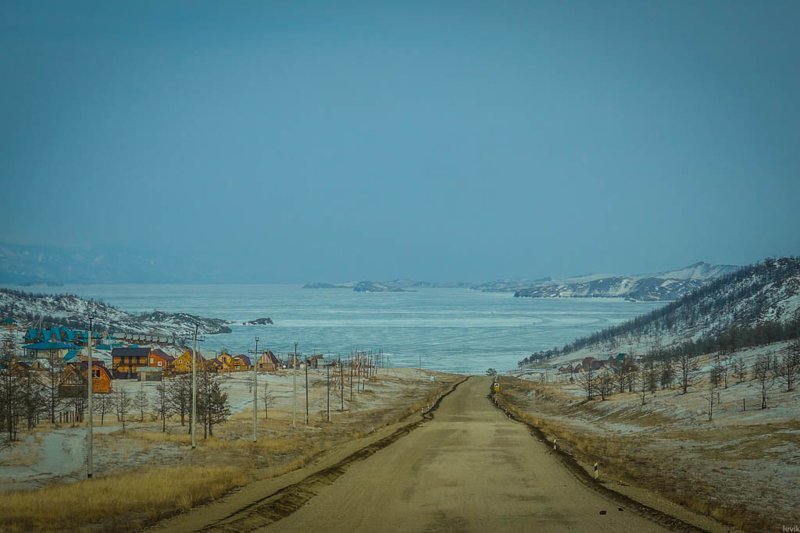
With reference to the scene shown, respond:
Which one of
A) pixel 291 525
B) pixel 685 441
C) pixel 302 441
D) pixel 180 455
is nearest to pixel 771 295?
pixel 685 441

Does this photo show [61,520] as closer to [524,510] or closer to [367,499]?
[367,499]

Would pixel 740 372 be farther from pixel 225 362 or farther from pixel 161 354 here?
pixel 225 362

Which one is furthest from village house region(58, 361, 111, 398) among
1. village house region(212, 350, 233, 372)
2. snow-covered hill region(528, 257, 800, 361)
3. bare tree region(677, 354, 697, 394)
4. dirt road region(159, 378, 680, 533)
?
snow-covered hill region(528, 257, 800, 361)

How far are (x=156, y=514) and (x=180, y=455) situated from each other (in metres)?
19.8

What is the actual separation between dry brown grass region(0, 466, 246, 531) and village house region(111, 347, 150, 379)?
89.8 m

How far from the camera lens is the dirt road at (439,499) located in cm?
2194

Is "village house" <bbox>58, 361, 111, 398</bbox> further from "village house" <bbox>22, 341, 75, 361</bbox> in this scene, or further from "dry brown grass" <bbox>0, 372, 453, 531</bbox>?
"village house" <bbox>22, 341, 75, 361</bbox>

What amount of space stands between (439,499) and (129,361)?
335 ft

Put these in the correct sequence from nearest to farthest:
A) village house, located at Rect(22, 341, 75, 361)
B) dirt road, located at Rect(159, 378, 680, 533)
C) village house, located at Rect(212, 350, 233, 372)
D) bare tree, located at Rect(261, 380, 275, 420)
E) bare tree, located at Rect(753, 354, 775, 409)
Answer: dirt road, located at Rect(159, 378, 680, 533) < bare tree, located at Rect(753, 354, 775, 409) < bare tree, located at Rect(261, 380, 275, 420) < village house, located at Rect(22, 341, 75, 361) < village house, located at Rect(212, 350, 233, 372)

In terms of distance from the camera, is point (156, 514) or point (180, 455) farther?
point (180, 455)

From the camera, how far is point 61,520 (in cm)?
2186

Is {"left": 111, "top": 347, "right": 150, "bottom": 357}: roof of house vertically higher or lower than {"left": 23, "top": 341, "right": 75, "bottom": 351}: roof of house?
lower

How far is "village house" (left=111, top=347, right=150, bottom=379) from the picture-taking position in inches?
4557

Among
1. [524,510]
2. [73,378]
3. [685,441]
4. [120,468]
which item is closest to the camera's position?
[524,510]
